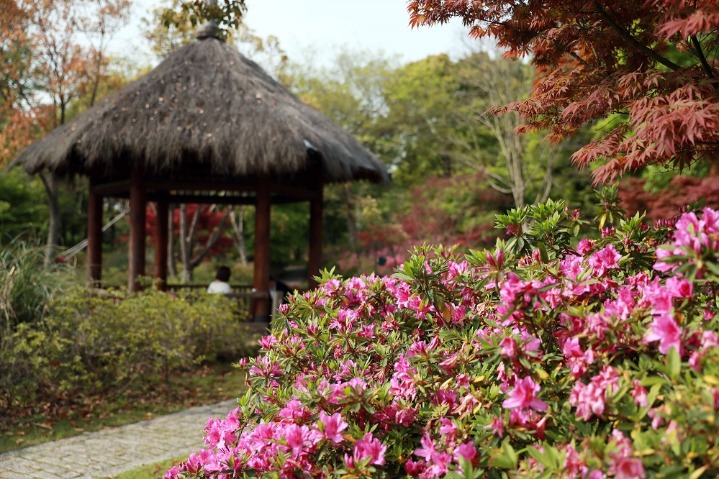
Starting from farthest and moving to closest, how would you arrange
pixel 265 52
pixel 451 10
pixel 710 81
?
pixel 265 52
pixel 451 10
pixel 710 81

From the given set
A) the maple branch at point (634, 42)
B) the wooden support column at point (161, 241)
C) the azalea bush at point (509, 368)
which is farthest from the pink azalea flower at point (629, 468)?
the wooden support column at point (161, 241)

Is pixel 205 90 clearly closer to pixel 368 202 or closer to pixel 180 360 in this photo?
pixel 180 360

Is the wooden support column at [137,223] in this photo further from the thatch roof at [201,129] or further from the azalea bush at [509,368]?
the azalea bush at [509,368]

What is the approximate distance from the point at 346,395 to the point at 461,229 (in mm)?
15488

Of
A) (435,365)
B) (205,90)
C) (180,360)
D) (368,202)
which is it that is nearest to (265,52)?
(368,202)

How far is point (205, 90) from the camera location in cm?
880

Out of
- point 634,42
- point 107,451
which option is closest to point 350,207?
point 107,451

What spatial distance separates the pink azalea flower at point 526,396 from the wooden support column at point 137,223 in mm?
7683

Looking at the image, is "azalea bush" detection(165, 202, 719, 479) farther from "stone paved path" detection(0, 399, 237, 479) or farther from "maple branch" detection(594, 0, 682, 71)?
"stone paved path" detection(0, 399, 237, 479)

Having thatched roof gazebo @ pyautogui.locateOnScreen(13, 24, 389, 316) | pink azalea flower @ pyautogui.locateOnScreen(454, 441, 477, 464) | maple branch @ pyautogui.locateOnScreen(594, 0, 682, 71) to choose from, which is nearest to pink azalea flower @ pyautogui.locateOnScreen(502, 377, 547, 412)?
pink azalea flower @ pyautogui.locateOnScreen(454, 441, 477, 464)

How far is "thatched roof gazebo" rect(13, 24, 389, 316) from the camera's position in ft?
26.8

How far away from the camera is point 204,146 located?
8.05 m

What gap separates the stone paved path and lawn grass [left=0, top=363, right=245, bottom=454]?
199 mm

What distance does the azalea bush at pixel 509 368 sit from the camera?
5.59 feet
